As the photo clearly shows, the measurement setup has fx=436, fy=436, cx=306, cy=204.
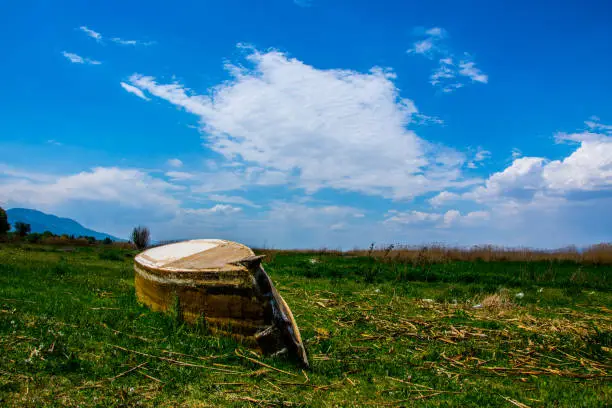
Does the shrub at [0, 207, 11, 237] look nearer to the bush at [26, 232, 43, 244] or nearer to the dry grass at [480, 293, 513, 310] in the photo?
the bush at [26, 232, 43, 244]

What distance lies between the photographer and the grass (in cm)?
411

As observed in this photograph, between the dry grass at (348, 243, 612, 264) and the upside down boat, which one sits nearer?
the upside down boat

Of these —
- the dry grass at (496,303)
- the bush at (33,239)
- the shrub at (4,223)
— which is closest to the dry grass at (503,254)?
the dry grass at (496,303)

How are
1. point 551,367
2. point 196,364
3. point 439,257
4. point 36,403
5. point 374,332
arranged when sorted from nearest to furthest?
1. point 36,403
2. point 196,364
3. point 551,367
4. point 374,332
5. point 439,257

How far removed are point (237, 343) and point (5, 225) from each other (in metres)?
35.1

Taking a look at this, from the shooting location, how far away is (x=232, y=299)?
5344 mm

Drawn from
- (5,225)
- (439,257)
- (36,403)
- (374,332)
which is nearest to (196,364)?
(36,403)

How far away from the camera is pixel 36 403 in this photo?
3564mm

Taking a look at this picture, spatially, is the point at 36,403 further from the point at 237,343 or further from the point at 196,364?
the point at 237,343

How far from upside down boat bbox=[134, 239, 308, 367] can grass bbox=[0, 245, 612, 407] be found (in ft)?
0.61

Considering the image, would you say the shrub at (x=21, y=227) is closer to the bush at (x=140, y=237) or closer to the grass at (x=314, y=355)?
the bush at (x=140, y=237)

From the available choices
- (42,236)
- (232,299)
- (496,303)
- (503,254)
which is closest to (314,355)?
(232,299)

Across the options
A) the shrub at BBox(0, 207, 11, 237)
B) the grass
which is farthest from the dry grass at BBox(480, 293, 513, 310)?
the shrub at BBox(0, 207, 11, 237)

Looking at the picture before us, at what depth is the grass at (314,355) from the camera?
411cm
